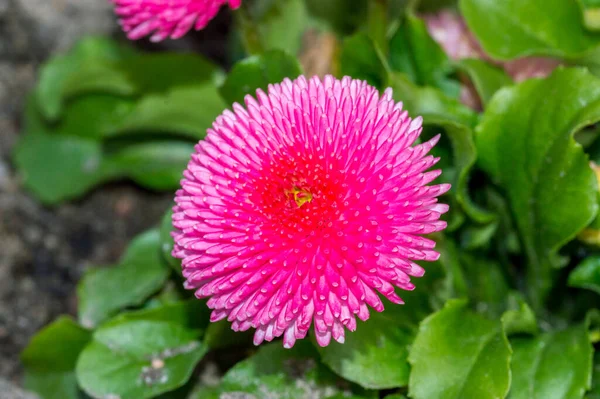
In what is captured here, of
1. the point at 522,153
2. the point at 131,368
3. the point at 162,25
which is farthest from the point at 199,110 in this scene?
the point at 522,153

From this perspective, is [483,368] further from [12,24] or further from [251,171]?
[12,24]

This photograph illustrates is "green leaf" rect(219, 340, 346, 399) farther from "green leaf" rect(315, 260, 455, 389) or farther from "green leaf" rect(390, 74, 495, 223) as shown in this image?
"green leaf" rect(390, 74, 495, 223)

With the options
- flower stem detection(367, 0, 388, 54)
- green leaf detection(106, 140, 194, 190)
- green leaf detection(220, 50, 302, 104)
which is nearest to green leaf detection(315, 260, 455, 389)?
green leaf detection(220, 50, 302, 104)

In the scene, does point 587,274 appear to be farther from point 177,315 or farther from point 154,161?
point 154,161

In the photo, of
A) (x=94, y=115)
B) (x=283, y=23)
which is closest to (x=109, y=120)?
(x=94, y=115)

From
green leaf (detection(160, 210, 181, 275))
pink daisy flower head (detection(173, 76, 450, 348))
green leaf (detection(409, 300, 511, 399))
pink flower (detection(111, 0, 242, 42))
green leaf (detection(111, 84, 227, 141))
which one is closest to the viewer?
pink daisy flower head (detection(173, 76, 450, 348))

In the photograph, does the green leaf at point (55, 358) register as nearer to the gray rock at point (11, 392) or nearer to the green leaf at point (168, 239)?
the gray rock at point (11, 392)
